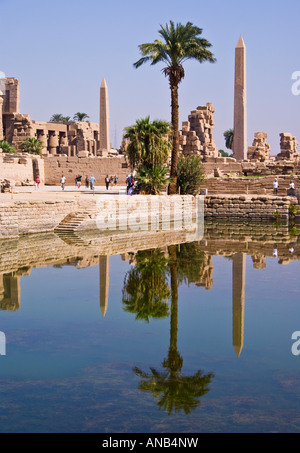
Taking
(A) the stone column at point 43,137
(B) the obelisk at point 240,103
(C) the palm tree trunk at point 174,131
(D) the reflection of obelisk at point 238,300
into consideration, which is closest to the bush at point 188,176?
(C) the palm tree trunk at point 174,131

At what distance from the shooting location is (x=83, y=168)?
41719 mm

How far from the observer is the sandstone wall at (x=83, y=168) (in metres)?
41.3

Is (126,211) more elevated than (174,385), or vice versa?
(126,211)

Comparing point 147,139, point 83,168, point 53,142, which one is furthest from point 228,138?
point 147,139

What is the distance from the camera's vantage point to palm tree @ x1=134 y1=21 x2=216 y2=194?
83.7 feet

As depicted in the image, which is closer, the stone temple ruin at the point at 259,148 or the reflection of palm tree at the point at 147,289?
→ the reflection of palm tree at the point at 147,289

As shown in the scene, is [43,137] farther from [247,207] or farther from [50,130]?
[247,207]

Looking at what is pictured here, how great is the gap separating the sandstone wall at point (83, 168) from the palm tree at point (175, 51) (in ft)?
48.9

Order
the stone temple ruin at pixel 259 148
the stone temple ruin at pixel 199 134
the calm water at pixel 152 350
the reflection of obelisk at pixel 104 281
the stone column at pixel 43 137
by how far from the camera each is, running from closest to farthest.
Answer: the calm water at pixel 152 350, the reflection of obelisk at pixel 104 281, the stone temple ruin at pixel 259 148, the stone temple ruin at pixel 199 134, the stone column at pixel 43 137

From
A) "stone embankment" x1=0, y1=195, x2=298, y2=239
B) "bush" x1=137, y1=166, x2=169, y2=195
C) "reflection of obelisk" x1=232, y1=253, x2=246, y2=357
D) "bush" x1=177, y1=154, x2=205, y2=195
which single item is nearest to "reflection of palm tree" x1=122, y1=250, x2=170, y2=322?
"reflection of obelisk" x1=232, y1=253, x2=246, y2=357

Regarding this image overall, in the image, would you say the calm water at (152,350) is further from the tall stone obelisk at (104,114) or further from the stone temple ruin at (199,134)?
the tall stone obelisk at (104,114)

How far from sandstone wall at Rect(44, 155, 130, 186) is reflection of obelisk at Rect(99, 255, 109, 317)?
27.1 metres

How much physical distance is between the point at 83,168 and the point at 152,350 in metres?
34.7
